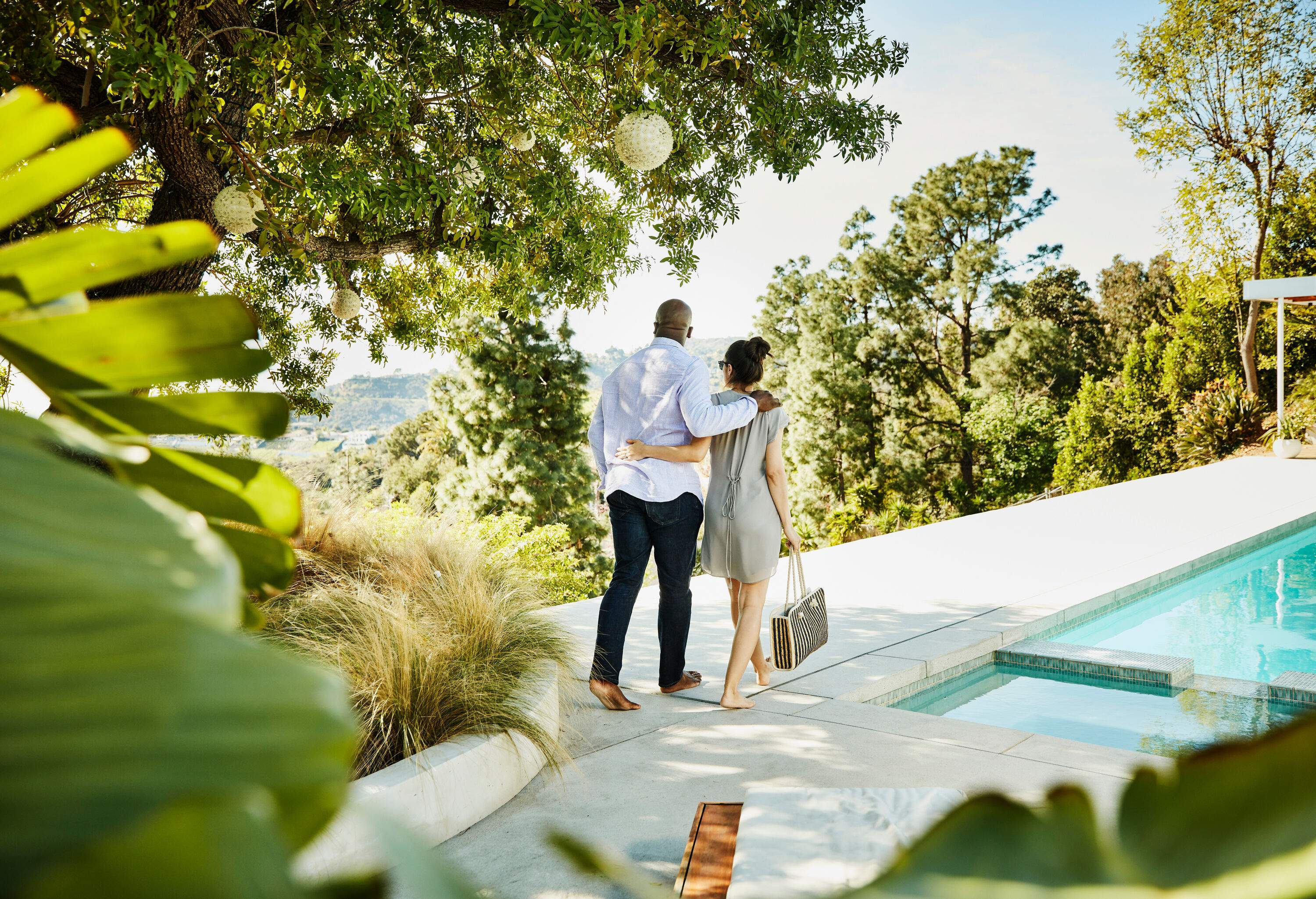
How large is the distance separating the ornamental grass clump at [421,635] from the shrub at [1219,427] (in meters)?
17.4

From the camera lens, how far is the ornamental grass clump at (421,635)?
290 cm

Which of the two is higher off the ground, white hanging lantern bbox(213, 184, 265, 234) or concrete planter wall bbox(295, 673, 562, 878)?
white hanging lantern bbox(213, 184, 265, 234)

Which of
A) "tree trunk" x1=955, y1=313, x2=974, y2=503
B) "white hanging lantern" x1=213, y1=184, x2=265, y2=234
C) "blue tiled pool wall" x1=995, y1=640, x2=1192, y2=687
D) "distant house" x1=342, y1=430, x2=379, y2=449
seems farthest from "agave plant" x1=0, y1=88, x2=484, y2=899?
"distant house" x1=342, y1=430, x2=379, y2=449

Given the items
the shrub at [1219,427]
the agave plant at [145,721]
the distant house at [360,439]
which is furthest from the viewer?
the distant house at [360,439]

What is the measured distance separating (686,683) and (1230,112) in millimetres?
20686

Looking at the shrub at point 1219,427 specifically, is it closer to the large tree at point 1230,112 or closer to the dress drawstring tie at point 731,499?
the large tree at point 1230,112

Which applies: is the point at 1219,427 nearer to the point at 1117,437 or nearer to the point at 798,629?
the point at 1117,437

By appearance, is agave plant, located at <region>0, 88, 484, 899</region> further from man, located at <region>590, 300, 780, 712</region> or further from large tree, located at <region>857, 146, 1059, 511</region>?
large tree, located at <region>857, 146, 1059, 511</region>

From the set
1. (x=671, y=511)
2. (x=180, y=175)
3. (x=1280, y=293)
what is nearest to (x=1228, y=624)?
(x=671, y=511)

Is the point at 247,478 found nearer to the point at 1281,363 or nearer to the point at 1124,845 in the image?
the point at 1124,845

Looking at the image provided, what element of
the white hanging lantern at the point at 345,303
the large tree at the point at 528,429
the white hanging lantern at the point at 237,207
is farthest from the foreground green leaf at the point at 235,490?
the large tree at the point at 528,429

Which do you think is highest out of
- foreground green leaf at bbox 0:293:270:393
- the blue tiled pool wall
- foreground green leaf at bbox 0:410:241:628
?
foreground green leaf at bbox 0:293:270:393

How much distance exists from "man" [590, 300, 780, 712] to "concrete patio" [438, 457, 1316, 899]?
15.8 inches

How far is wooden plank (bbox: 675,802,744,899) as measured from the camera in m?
2.06
